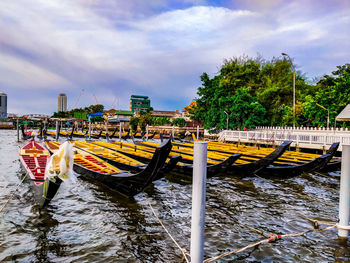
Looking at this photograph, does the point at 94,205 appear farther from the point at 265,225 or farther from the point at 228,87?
the point at 228,87

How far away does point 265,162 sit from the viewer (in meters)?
8.23

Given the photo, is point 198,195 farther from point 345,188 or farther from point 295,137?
point 295,137

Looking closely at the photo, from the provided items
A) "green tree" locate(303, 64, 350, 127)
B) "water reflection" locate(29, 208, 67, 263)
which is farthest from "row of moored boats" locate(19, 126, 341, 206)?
"green tree" locate(303, 64, 350, 127)

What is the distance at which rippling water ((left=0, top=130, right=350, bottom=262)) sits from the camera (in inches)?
162

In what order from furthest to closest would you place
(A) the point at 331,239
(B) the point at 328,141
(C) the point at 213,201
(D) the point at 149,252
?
(B) the point at 328,141
(C) the point at 213,201
(A) the point at 331,239
(D) the point at 149,252

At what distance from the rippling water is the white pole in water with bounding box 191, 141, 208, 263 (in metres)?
1.26

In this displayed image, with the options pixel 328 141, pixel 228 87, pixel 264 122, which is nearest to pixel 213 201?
pixel 328 141

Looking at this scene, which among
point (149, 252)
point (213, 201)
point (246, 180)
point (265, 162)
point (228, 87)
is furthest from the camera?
point (228, 87)

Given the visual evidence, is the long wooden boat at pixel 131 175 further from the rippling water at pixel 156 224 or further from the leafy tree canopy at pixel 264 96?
the leafy tree canopy at pixel 264 96

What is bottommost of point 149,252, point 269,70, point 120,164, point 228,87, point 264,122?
point 149,252

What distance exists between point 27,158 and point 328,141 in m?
15.4

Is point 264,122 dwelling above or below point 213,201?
above

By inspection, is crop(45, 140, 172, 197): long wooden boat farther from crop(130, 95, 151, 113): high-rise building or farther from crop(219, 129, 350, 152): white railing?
crop(130, 95, 151, 113): high-rise building

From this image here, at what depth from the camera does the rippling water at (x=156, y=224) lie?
4.12 m
